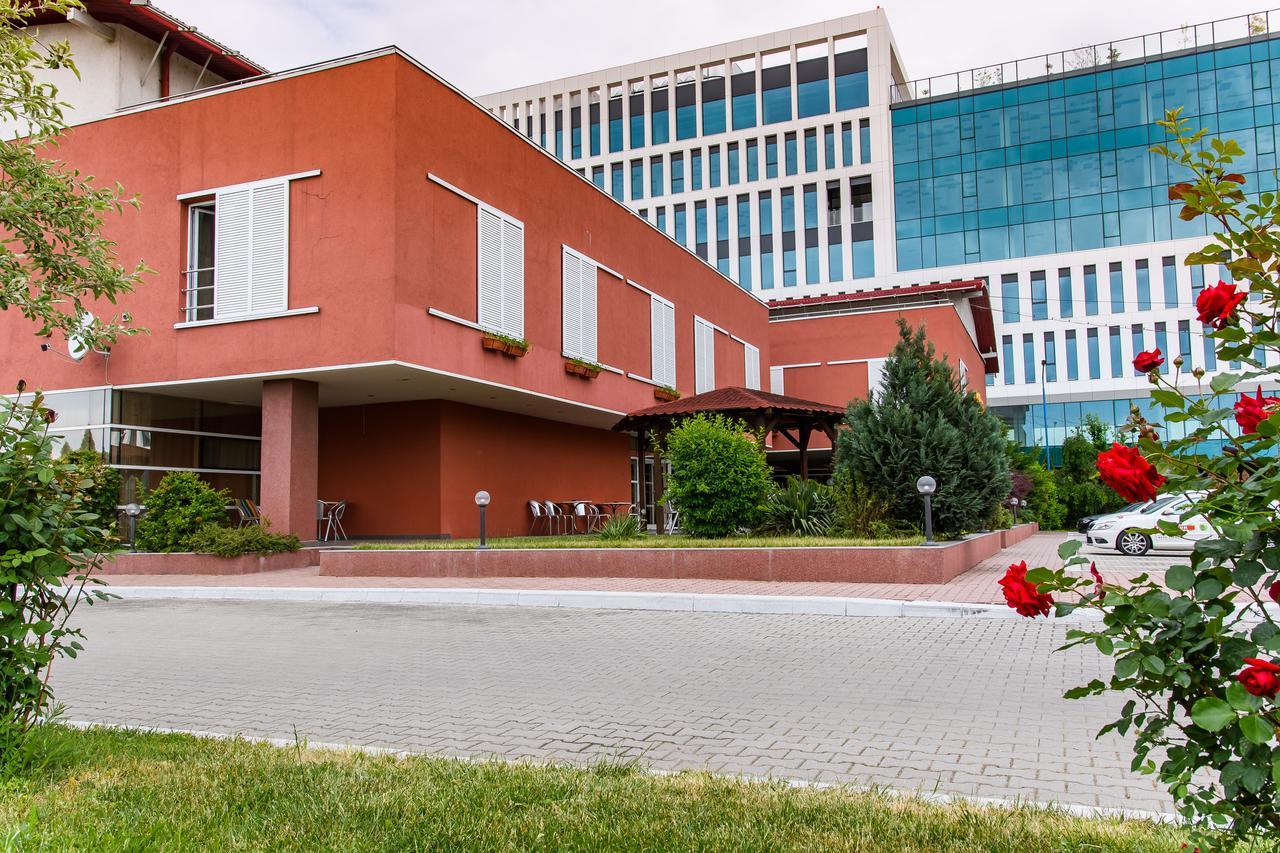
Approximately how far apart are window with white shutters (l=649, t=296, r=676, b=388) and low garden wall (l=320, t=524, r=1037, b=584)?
11910 mm

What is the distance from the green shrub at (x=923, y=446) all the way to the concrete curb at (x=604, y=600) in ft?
12.4

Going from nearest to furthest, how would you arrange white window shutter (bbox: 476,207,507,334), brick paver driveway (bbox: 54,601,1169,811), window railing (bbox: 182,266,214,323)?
brick paver driveway (bbox: 54,601,1169,811) → window railing (bbox: 182,266,214,323) → white window shutter (bbox: 476,207,507,334)

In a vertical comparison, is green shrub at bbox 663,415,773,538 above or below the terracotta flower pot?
below

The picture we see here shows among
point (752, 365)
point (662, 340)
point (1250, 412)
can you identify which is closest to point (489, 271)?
point (662, 340)

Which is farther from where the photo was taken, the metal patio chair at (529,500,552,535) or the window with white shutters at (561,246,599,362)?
the metal patio chair at (529,500,552,535)

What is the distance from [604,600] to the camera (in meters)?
12.2

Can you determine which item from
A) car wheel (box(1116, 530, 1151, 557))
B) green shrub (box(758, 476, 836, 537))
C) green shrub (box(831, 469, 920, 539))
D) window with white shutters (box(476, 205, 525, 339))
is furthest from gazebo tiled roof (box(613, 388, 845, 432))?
car wheel (box(1116, 530, 1151, 557))

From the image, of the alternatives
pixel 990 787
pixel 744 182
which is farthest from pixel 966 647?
pixel 744 182

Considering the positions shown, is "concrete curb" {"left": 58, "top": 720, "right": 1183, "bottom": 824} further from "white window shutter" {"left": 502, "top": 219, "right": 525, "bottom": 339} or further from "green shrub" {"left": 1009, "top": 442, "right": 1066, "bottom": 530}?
"green shrub" {"left": 1009, "top": 442, "right": 1066, "bottom": 530}

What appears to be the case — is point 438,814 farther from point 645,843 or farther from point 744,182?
point 744,182

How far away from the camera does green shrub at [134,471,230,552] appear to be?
16.9 meters

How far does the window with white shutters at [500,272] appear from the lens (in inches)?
747

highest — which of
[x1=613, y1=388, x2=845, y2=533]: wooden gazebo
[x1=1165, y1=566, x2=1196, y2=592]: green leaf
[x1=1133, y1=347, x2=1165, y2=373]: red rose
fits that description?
[x1=613, y1=388, x2=845, y2=533]: wooden gazebo

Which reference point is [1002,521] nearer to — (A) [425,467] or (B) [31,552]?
(A) [425,467]
